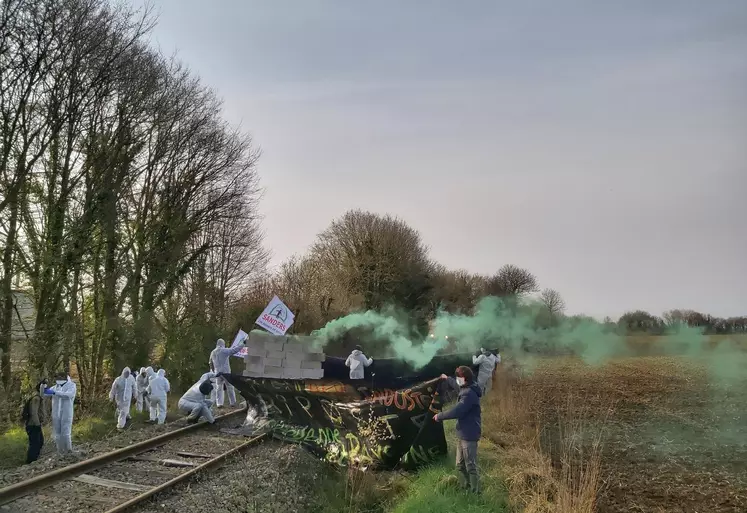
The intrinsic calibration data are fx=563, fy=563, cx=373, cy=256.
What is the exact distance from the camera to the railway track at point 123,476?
8.16m

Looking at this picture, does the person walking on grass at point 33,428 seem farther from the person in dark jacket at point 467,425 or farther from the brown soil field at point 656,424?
the brown soil field at point 656,424

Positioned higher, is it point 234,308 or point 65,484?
point 234,308

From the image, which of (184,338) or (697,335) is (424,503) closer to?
(697,335)

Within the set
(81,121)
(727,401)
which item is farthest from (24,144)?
Answer: (727,401)

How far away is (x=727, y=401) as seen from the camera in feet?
66.3

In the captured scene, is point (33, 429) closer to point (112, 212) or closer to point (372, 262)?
point (112, 212)

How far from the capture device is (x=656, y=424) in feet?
54.9

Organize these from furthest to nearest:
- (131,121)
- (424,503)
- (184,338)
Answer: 1. (184,338)
2. (131,121)
3. (424,503)

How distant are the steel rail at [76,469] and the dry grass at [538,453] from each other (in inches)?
289

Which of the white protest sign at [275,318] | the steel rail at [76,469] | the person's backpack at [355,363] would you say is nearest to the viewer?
the steel rail at [76,469]

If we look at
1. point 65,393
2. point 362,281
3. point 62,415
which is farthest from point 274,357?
point 362,281

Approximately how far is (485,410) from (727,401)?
9564 millimetres

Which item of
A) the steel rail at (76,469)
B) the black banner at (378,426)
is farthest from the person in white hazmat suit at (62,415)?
the black banner at (378,426)

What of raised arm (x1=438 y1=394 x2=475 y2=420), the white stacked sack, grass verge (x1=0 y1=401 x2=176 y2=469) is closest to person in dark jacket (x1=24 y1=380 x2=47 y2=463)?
grass verge (x1=0 y1=401 x2=176 y2=469)
